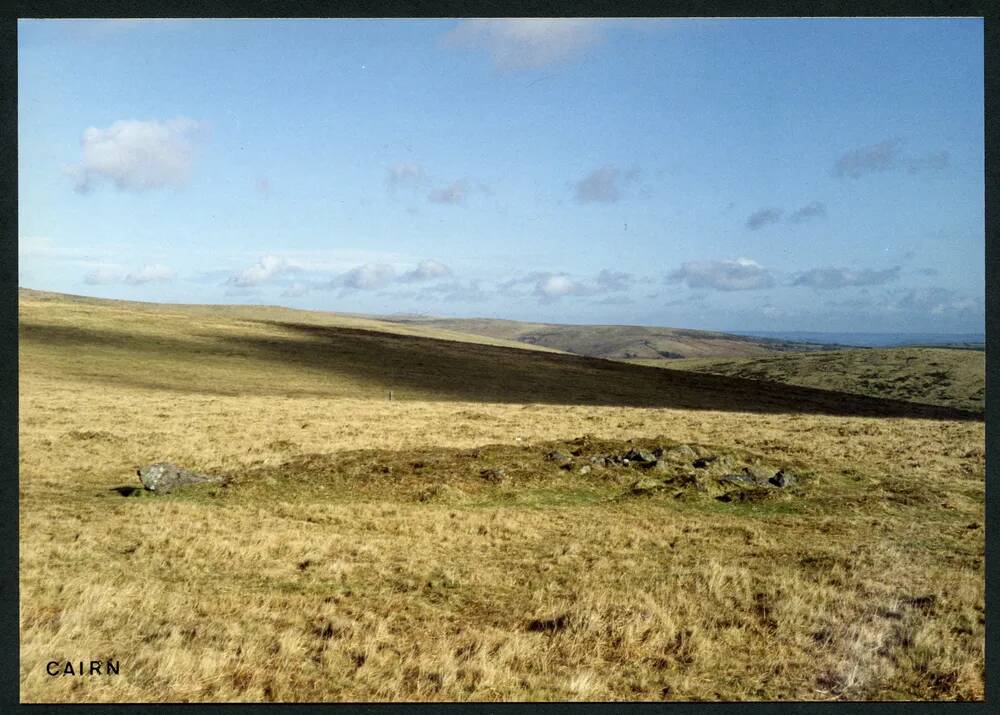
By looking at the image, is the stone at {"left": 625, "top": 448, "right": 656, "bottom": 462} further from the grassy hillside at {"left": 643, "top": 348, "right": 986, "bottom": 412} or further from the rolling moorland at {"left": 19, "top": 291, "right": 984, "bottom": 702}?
the grassy hillside at {"left": 643, "top": 348, "right": 986, "bottom": 412}

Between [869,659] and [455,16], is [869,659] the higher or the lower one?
the lower one

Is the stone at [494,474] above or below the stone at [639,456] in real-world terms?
below

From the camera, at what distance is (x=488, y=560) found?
13414 mm

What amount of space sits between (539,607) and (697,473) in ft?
38.6

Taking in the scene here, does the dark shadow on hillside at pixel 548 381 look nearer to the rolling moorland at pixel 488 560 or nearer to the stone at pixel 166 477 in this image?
the rolling moorland at pixel 488 560

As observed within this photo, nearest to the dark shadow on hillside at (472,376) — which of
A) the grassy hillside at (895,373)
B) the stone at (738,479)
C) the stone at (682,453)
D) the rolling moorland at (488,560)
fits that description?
the grassy hillside at (895,373)

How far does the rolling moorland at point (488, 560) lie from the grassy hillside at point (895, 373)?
41.4 meters

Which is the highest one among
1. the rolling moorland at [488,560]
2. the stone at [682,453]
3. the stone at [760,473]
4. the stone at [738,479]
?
the stone at [682,453]

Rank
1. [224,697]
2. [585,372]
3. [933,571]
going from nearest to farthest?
[224,697] → [933,571] → [585,372]

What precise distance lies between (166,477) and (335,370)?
133ft

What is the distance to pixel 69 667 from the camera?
8062 mm

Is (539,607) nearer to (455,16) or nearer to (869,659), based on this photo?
(869,659)

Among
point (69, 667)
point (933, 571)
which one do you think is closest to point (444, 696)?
point (69, 667)

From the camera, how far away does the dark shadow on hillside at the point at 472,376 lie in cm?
4991
